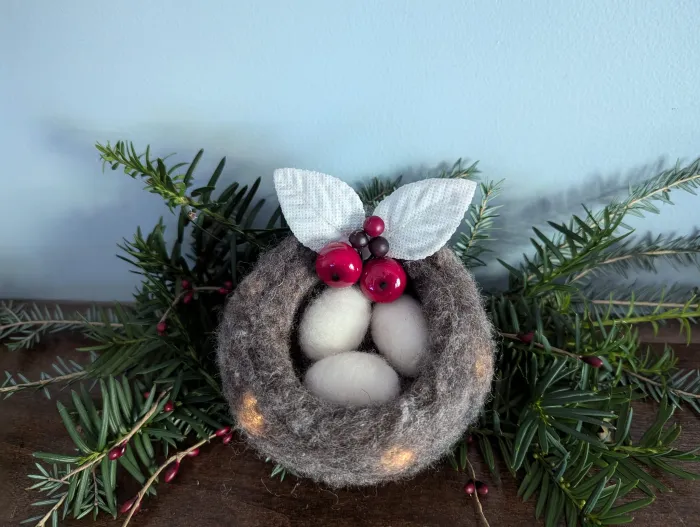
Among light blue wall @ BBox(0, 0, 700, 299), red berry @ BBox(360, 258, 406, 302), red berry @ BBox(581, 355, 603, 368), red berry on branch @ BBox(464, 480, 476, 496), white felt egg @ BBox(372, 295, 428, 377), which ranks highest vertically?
light blue wall @ BBox(0, 0, 700, 299)

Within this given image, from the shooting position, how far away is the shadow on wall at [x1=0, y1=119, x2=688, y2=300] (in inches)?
18.2

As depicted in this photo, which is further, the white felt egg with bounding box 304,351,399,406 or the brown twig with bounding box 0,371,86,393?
the brown twig with bounding box 0,371,86,393

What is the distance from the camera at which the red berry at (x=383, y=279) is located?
1.32 feet

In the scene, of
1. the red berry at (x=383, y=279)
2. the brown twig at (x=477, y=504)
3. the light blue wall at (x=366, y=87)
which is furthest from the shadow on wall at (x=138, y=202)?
the brown twig at (x=477, y=504)

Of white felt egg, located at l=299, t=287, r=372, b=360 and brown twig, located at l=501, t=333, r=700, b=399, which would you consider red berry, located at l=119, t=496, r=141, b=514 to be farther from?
brown twig, located at l=501, t=333, r=700, b=399

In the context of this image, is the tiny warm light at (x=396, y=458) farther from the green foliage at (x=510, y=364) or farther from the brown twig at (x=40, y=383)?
the brown twig at (x=40, y=383)

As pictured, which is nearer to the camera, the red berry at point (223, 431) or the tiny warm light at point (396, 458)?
the tiny warm light at point (396, 458)

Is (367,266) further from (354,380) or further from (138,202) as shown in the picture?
(138,202)

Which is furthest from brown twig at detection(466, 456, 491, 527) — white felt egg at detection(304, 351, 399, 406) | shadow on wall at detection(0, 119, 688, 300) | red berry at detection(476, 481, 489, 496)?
shadow on wall at detection(0, 119, 688, 300)

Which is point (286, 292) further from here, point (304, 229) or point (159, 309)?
point (159, 309)

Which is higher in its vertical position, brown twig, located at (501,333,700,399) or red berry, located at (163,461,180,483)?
brown twig, located at (501,333,700,399)

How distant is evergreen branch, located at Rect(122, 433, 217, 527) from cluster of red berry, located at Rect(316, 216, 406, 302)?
0.18 meters

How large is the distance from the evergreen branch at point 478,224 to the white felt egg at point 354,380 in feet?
0.51

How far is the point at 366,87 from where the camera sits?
420 mm
